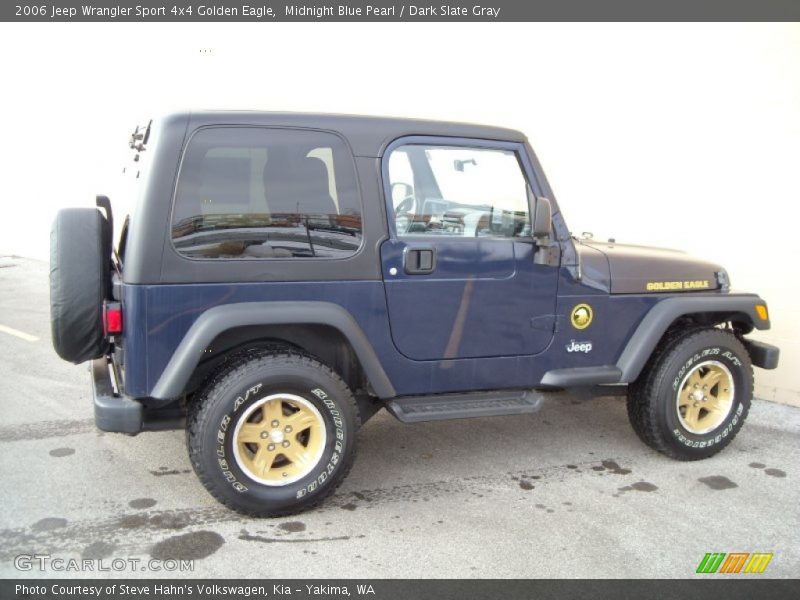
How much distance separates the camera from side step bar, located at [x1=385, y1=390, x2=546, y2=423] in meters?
3.60

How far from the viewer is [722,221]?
5570 millimetres

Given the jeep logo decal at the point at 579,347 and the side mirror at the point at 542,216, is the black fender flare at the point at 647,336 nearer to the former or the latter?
the jeep logo decal at the point at 579,347

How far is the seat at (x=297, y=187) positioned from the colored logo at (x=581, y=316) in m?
1.52

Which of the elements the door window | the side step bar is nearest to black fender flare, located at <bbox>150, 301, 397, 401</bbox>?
the side step bar

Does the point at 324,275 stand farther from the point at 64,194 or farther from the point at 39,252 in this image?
the point at 39,252

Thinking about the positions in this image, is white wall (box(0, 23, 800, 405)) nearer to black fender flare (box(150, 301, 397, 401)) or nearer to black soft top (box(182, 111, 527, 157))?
black soft top (box(182, 111, 527, 157))

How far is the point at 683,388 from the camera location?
422cm

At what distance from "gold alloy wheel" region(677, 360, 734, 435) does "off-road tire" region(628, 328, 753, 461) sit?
0.04 feet

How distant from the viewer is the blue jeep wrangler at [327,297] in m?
3.18

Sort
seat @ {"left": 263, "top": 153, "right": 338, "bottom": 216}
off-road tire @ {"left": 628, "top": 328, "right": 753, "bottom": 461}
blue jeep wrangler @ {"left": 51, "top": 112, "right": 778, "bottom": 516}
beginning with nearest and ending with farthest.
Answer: blue jeep wrangler @ {"left": 51, "top": 112, "right": 778, "bottom": 516}, seat @ {"left": 263, "top": 153, "right": 338, "bottom": 216}, off-road tire @ {"left": 628, "top": 328, "right": 753, "bottom": 461}

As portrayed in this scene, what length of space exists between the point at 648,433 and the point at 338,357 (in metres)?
2.03

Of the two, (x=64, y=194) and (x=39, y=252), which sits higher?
(x=64, y=194)

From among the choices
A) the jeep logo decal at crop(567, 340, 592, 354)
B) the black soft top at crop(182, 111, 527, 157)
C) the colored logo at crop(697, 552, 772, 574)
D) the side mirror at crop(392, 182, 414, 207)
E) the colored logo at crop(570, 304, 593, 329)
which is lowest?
the colored logo at crop(697, 552, 772, 574)
